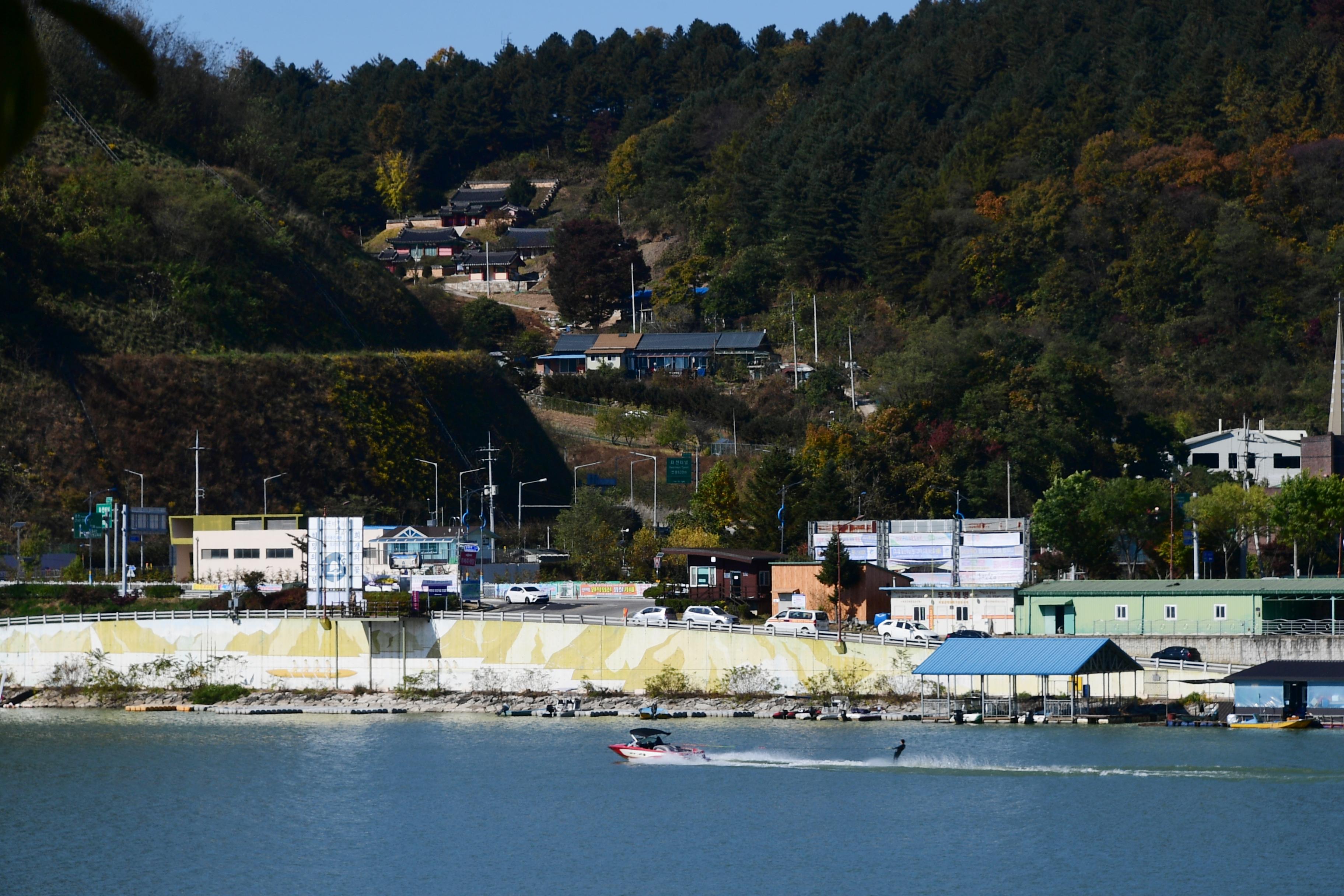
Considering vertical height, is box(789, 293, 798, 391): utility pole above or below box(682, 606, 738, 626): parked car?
above

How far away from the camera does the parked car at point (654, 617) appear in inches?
2443

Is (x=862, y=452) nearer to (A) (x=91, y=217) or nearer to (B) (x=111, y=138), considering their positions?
(A) (x=91, y=217)

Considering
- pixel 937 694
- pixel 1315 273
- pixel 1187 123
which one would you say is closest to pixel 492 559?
pixel 937 694

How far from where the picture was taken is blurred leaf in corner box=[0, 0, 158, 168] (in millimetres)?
3244

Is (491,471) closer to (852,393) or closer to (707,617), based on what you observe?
(852,393)

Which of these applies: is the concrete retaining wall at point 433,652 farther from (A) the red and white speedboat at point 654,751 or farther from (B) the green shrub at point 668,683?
(A) the red and white speedboat at point 654,751

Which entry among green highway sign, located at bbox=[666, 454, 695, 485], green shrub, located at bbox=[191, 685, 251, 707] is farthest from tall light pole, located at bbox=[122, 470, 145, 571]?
green highway sign, located at bbox=[666, 454, 695, 485]

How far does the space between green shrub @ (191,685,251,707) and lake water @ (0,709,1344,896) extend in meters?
7.48

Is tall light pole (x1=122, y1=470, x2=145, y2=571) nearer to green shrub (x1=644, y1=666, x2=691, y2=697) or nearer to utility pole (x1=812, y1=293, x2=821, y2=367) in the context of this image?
green shrub (x1=644, y1=666, x2=691, y2=697)

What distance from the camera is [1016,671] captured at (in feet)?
177

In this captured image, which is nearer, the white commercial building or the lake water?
the lake water

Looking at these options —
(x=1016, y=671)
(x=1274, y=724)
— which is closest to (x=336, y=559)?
(x=1016, y=671)

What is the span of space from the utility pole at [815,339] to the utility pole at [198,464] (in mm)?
58087

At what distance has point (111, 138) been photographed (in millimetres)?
122375
